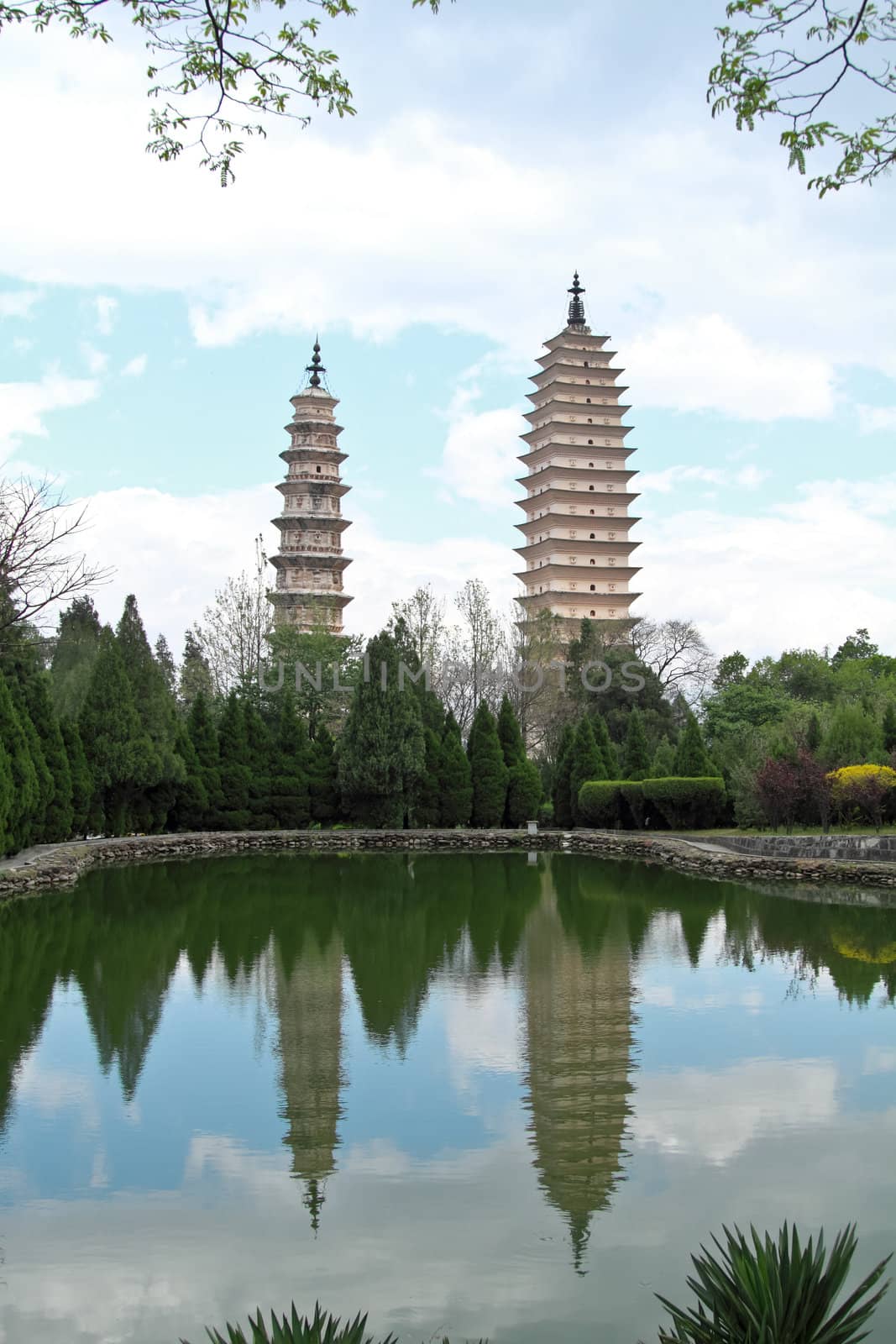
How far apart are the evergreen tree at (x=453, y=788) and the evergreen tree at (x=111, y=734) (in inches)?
287

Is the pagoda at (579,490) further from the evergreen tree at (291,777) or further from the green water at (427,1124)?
the green water at (427,1124)

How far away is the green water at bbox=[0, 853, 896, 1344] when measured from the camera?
419 centimetres

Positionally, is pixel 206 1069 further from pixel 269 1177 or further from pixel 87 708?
pixel 87 708

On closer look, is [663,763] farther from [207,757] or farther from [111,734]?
[111,734]

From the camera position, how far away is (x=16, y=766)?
19312mm

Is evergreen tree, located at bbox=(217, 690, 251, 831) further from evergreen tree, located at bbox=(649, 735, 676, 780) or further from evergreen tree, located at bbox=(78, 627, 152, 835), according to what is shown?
evergreen tree, located at bbox=(649, 735, 676, 780)

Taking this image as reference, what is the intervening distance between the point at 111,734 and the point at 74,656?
12139 mm

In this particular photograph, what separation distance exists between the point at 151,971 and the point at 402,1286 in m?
6.52

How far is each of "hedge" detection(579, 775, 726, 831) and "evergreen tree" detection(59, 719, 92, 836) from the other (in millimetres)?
10462

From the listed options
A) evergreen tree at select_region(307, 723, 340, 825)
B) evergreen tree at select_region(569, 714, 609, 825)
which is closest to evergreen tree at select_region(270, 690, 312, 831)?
evergreen tree at select_region(307, 723, 340, 825)

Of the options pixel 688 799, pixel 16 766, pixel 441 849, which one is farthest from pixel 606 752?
pixel 16 766

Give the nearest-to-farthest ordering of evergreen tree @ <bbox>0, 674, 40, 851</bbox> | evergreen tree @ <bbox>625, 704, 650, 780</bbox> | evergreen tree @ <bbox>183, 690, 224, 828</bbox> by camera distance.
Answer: evergreen tree @ <bbox>0, 674, 40, 851</bbox>, evergreen tree @ <bbox>625, 704, 650, 780</bbox>, evergreen tree @ <bbox>183, 690, 224, 828</bbox>

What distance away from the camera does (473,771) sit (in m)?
29.4

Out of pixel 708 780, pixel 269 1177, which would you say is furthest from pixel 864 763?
pixel 269 1177
